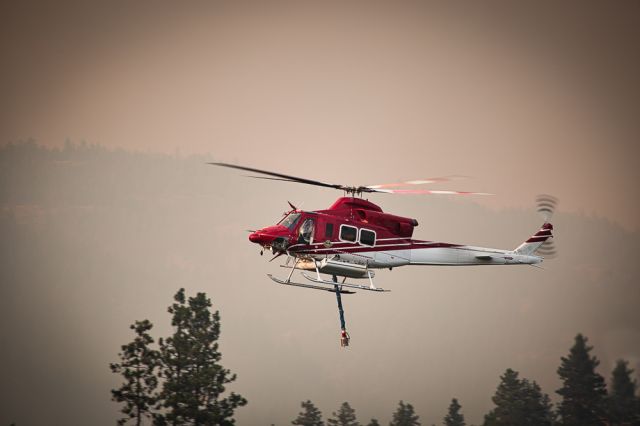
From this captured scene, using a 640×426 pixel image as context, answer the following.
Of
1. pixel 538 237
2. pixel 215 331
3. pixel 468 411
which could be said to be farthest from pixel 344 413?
pixel 468 411

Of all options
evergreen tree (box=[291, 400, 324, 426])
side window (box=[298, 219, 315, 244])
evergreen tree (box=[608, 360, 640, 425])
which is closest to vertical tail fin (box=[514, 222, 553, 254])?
side window (box=[298, 219, 315, 244])

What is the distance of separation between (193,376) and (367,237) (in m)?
17.8

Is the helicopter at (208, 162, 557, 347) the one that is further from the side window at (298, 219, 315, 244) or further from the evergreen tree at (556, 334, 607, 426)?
the evergreen tree at (556, 334, 607, 426)

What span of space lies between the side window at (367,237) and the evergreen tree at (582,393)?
117 ft

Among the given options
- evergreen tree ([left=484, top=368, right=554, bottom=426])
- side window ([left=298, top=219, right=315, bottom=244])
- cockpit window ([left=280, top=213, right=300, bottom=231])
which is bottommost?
side window ([left=298, top=219, right=315, bottom=244])

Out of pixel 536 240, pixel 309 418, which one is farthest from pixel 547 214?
pixel 309 418

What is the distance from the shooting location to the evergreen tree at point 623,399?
214ft

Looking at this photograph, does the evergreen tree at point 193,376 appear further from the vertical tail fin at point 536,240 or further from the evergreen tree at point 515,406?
the evergreen tree at point 515,406

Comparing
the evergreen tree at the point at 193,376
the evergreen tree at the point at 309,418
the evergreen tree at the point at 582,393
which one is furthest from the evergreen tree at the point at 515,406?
the evergreen tree at the point at 193,376

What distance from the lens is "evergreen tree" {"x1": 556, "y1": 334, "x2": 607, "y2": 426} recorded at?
64.6 meters

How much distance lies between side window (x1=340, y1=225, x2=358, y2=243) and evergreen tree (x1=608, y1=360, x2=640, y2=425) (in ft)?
131

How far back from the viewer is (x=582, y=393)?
65250 millimetres

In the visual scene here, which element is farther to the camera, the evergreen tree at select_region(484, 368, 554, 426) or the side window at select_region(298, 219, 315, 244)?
the evergreen tree at select_region(484, 368, 554, 426)

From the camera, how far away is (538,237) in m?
39.8
